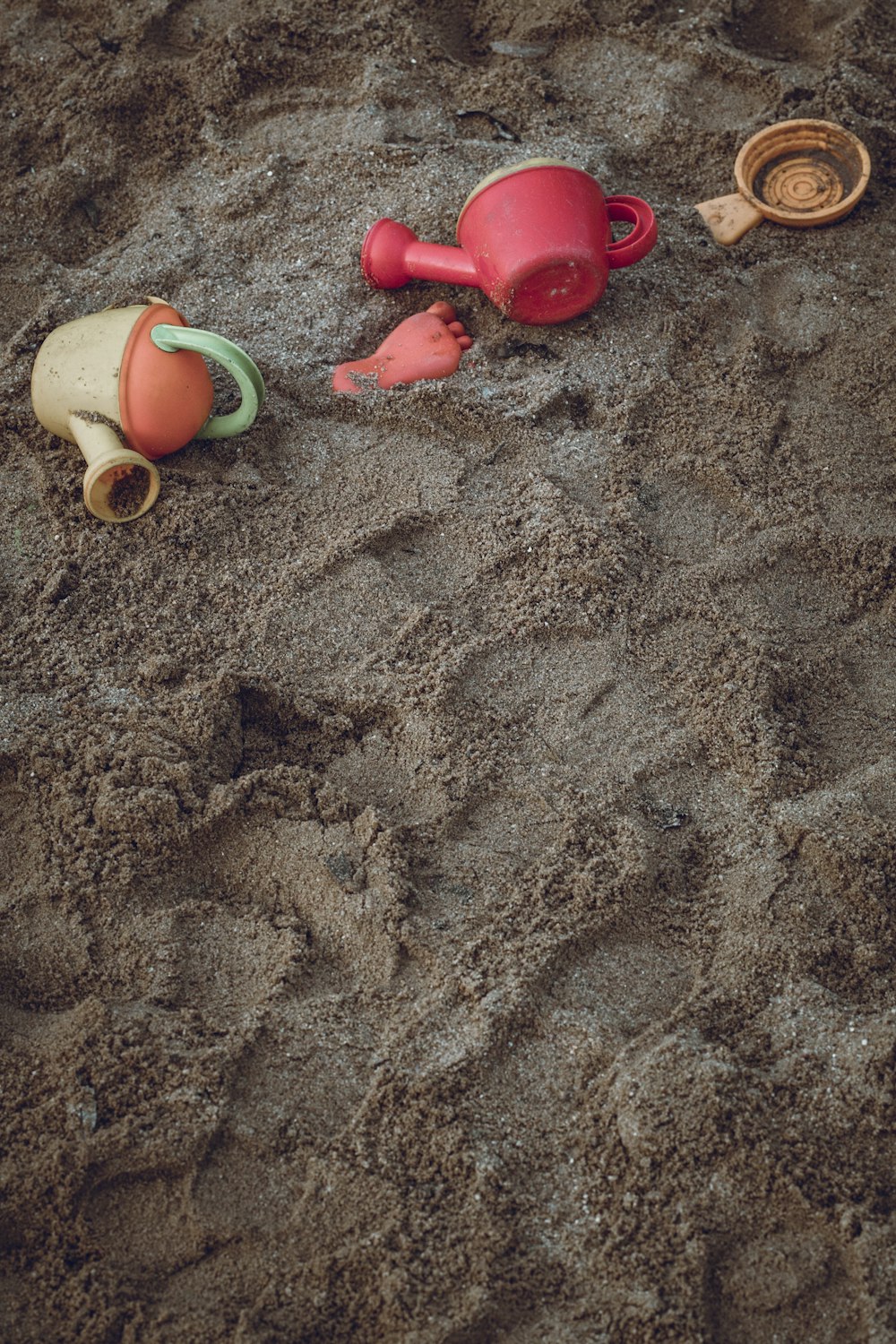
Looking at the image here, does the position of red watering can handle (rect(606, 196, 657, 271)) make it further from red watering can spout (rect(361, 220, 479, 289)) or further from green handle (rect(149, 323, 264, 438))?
green handle (rect(149, 323, 264, 438))

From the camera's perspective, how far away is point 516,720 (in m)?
1.86

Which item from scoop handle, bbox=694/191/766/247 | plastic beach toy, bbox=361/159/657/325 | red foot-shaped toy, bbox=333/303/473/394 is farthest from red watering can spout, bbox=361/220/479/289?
scoop handle, bbox=694/191/766/247

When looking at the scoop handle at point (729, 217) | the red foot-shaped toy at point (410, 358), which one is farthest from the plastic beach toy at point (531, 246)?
the scoop handle at point (729, 217)

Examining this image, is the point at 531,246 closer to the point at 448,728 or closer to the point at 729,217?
the point at 729,217

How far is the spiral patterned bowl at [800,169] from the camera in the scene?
2.66 meters

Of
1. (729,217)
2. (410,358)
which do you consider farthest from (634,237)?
(410,358)

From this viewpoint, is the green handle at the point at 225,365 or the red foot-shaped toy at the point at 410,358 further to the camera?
the red foot-shaped toy at the point at 410,358

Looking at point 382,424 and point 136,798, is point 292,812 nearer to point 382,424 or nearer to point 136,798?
point 136,798

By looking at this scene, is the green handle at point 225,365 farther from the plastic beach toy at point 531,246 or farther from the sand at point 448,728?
the plastic beach toy at point 531,246

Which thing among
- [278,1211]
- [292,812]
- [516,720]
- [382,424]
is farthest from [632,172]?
[278,1211]

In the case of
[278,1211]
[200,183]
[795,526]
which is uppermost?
[200,183]

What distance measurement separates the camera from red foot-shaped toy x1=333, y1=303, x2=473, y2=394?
→ 2.35 m

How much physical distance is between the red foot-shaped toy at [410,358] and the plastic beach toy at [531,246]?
126mm

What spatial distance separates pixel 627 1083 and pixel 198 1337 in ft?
1.93
